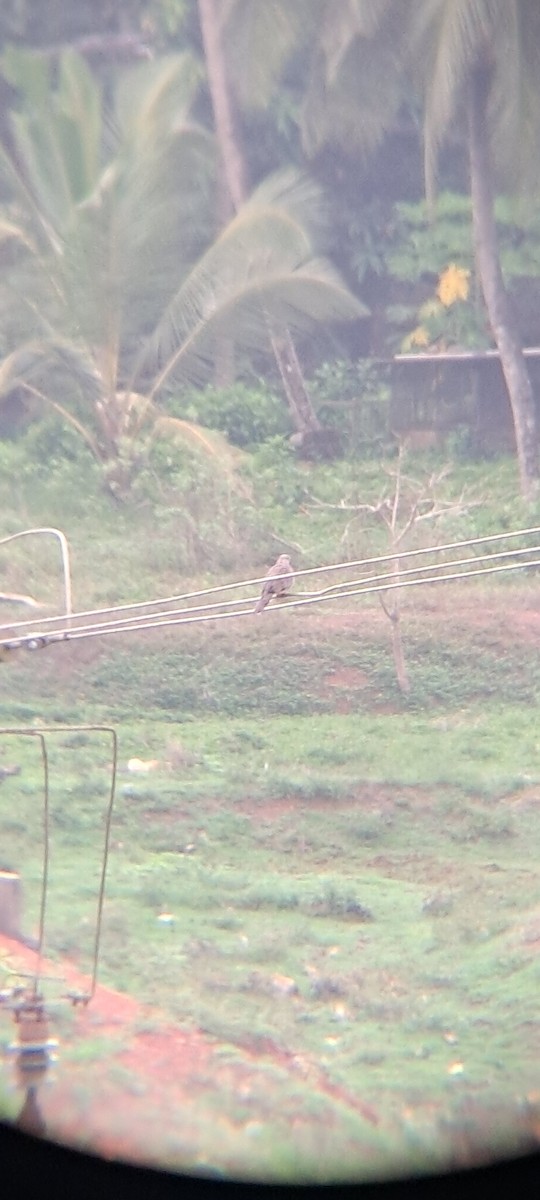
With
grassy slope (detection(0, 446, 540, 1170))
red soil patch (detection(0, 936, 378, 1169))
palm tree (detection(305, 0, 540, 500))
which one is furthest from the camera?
palm tree (detection(305, 0, 540, 500))

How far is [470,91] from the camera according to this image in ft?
11.7

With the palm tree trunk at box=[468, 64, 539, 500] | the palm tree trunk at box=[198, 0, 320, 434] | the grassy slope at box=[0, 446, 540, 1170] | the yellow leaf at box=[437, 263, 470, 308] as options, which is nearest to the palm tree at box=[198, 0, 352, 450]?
the palm tree trunk at box=[198, 0, 320, 434]

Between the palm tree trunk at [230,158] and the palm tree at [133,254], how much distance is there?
43 millimetres

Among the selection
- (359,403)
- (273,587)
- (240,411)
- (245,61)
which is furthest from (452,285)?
(273,587)

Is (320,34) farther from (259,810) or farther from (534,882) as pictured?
(534,882)

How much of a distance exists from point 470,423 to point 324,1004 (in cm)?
193

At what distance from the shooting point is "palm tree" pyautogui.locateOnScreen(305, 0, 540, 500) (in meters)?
3.51

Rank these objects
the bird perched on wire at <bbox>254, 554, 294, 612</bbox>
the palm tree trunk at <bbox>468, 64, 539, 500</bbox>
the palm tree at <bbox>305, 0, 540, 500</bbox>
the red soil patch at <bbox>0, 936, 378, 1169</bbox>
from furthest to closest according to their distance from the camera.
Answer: the palm tree trunk at <bbox>468, 64, 539, 500</bbox> → the palm tree at <bbox>305, 0, 540, 500</bbox> → the bird perched on wire at <bbox>254, 554, 294, 612</bbox> → the red soil patch at <bbox>0, 936, 378, 1169</bbox>

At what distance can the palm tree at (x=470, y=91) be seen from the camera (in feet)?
11.5

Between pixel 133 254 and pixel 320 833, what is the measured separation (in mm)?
1757

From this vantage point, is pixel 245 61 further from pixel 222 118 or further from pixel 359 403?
pixel 359 403

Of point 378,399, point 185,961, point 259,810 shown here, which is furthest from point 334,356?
point 185,961

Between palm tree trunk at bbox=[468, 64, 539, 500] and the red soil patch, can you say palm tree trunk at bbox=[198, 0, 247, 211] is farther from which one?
the red soil patch

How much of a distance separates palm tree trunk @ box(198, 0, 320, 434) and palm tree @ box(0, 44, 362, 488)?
0.04 meters
